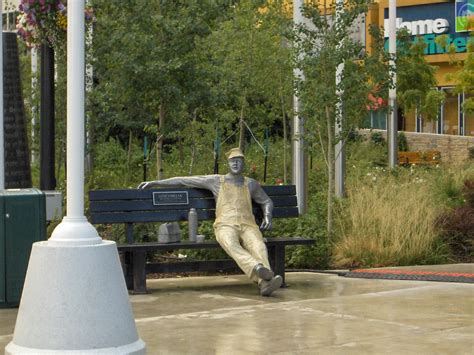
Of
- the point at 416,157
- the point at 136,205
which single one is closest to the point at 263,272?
the point at 136,205

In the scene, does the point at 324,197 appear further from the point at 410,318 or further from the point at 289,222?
the point at 410,318

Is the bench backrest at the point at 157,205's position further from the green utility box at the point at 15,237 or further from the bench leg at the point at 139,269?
the green utility box at the point at 15,237

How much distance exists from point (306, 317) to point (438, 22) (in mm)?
42450

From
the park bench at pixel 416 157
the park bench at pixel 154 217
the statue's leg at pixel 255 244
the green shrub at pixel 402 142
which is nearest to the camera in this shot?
the statue's leg at pixel 255 244

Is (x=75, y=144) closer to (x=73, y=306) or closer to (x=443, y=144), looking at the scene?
(x=73, y=306)

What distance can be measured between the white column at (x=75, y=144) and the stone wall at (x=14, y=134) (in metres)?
8.31

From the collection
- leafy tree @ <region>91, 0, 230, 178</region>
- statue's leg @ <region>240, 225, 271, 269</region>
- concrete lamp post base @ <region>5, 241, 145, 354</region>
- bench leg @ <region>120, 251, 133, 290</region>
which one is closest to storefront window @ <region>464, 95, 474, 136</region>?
leafy tree @ <region>91, 0, 230, 178</region>

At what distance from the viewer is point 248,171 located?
21.6 m

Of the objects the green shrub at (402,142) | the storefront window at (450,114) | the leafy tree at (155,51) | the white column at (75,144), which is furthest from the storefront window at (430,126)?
the white column at (75,144)

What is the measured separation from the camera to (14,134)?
50.9 ft

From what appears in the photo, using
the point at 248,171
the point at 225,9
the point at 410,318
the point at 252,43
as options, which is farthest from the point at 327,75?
the point at 252,43

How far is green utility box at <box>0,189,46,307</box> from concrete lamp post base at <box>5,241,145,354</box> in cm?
320

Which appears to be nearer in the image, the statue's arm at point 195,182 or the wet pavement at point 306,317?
the wet pavement at point 306,317

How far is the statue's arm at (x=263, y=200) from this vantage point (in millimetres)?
11577
